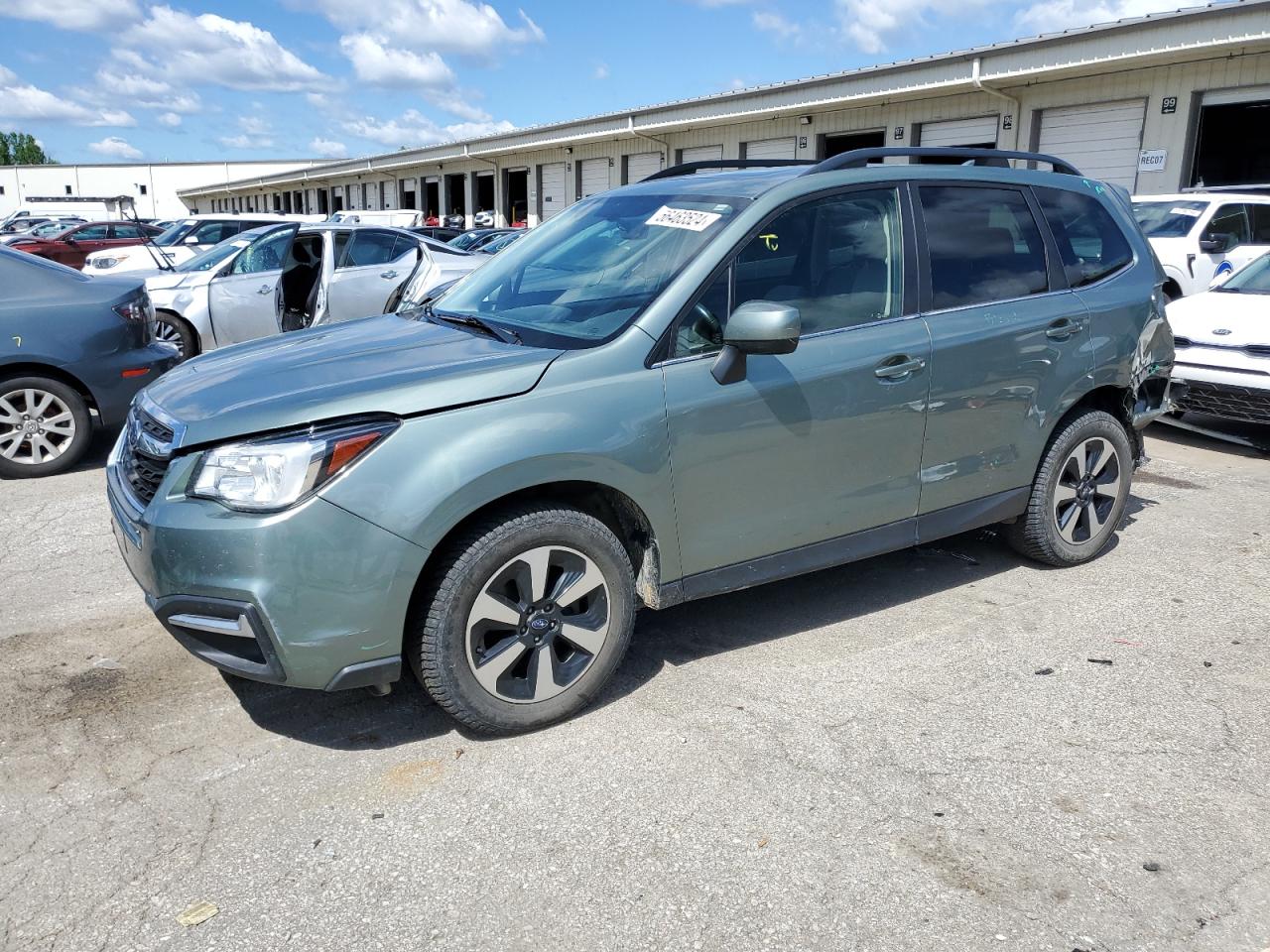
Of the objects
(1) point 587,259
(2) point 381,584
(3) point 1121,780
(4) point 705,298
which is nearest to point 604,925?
(2) point 381,584

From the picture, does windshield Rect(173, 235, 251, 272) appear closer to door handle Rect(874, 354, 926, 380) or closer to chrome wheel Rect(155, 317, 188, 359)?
chrome wheel Rect(155, 317, 188, 359)

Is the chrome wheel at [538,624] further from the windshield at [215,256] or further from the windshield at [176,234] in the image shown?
the windshield at [176,234]

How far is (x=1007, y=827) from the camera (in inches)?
117

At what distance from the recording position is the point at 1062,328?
4.64m

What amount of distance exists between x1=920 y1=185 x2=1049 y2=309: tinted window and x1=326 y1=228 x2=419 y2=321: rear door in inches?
290

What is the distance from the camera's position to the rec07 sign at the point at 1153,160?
16234mm

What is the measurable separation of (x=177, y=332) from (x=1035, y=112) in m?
14.9

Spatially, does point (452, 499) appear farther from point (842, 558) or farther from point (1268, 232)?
point (1268, 232)

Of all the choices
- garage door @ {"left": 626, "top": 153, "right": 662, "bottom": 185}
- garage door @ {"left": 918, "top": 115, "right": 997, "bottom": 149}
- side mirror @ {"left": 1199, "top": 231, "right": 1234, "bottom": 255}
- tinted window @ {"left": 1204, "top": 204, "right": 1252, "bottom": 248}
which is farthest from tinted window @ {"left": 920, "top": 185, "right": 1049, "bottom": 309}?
garage door @ {"left": 626, "top": 153, "right": 662, "bottom": 185}

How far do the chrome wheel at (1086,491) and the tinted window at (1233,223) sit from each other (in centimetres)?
881

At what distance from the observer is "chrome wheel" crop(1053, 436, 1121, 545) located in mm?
4922

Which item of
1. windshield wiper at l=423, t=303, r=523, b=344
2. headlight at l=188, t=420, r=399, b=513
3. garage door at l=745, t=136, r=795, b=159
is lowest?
headlight at l=188, t=420, r=399, b=513

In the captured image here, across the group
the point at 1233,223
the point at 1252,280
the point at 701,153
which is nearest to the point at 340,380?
the point at 1252,280

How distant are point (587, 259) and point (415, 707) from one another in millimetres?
1879
